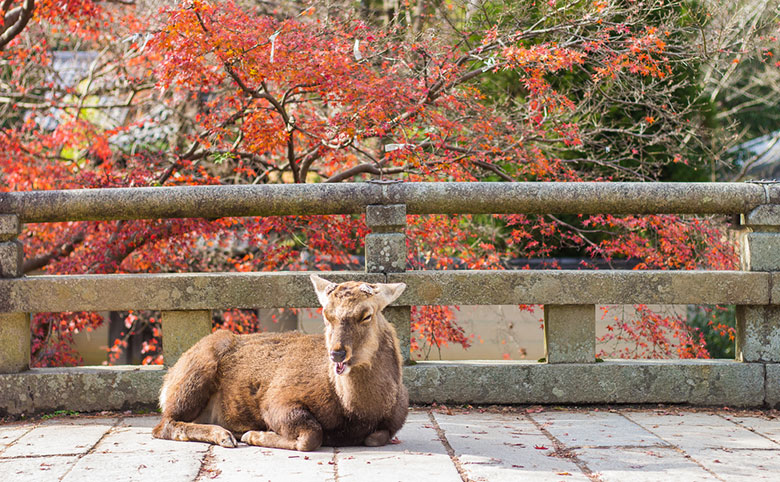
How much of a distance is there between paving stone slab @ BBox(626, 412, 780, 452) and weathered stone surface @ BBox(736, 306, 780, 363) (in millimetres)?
640

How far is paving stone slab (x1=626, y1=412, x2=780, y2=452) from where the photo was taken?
463 centimetres

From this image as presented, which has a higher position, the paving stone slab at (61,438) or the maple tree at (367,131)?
the maple tree at (367,131)

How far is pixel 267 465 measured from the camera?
4.15 metres

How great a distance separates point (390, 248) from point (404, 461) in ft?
5.96

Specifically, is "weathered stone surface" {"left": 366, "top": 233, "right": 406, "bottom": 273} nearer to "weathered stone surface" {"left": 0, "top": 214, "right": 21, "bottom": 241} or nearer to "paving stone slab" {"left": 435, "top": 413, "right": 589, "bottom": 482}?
"paving stone slab" {"left": 435, "top": 413, "right": 589, "bottom": 482}

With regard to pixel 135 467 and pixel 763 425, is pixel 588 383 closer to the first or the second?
pixel 763 425

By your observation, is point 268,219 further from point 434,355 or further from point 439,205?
point 434,355

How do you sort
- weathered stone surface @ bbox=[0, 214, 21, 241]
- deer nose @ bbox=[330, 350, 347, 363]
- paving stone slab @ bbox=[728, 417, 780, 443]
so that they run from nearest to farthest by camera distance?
1. deer nose @ bbox=[330, 350, 347, 363]
2. paving stone slab @ bbox=[728, 417, 780, 443]
3. weathered stone surface @ bbox=[0, 214, 21, 241]

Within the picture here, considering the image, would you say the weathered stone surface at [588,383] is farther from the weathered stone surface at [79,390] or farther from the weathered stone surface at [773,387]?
the weathered stone surface at [79,390]

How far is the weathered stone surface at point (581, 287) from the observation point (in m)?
5.59

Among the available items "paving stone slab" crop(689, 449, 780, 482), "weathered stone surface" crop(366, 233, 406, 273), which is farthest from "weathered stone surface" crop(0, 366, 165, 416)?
"paving stone slab" crop(689, 449, 780, 482)

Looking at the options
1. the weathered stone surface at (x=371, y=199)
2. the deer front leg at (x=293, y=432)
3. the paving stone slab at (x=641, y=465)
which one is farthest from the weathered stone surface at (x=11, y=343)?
the paving stone slab at (x=641, y=465)

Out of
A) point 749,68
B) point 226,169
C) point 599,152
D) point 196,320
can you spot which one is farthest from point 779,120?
point 196,320

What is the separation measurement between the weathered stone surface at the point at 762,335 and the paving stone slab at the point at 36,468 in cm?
468
